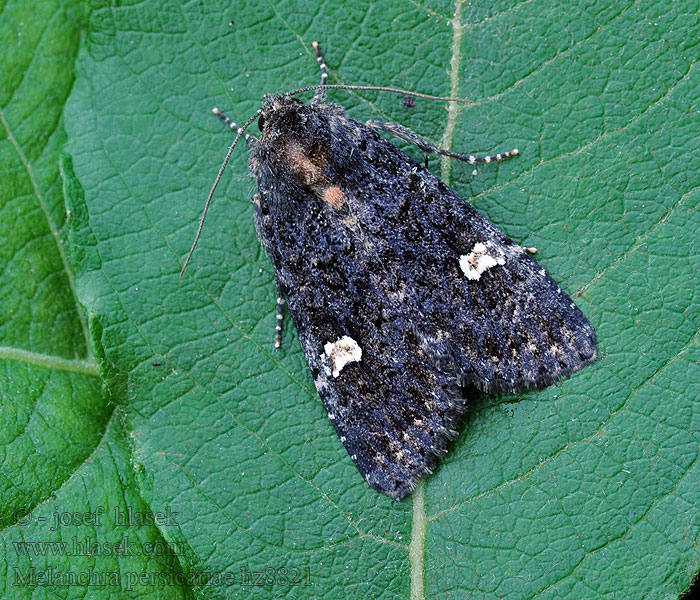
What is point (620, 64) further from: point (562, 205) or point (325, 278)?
point (325, 278)

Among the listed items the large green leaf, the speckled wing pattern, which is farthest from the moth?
the large green leaf

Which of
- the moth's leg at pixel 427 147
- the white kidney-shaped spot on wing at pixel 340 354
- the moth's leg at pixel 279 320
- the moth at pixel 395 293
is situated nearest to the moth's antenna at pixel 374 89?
the moth at pixel 395 293

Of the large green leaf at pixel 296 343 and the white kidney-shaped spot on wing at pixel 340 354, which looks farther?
the white kidney-shaped spot on wing at pixel 340 354

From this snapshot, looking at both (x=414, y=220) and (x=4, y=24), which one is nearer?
(x=414, y=220)

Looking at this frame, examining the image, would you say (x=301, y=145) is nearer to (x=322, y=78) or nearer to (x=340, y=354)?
(x=322, y=78)

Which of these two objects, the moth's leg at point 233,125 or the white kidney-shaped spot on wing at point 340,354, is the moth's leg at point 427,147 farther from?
the white kidney-shaped spot on wing at point 340,354

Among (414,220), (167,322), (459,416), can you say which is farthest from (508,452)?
(167,322)
